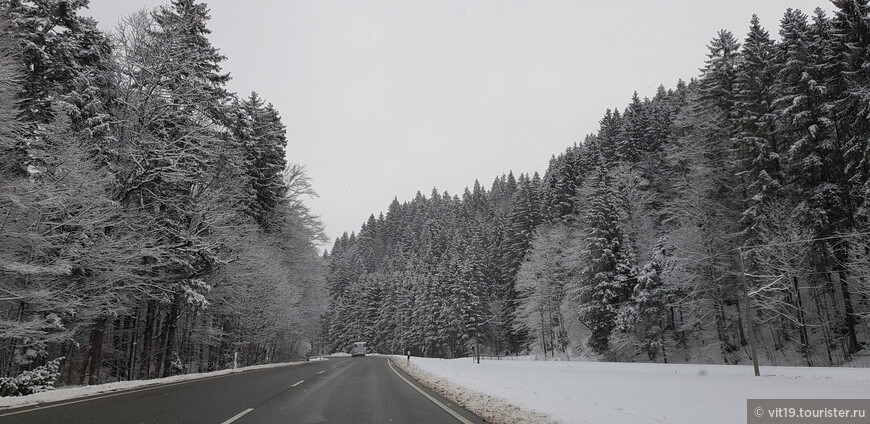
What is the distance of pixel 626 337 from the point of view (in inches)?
1375

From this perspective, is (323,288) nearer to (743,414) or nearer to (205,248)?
(205,248)

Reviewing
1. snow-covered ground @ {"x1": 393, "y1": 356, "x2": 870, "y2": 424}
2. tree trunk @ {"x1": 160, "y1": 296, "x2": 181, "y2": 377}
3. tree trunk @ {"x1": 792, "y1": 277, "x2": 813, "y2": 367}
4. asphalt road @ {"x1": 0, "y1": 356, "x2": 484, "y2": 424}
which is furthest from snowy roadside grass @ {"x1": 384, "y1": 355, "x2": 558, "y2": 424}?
tree trunk @ {"x1": 792, "y1": 277, "x2": 813, "y2": 367}

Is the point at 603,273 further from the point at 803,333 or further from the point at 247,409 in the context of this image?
the point at 247,409

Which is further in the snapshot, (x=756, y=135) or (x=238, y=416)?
(x=756, y=135)

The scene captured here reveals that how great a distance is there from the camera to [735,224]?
30.0 meters

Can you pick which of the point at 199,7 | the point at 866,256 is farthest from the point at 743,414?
the point at 199,7

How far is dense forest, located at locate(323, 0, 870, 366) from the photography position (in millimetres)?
24844

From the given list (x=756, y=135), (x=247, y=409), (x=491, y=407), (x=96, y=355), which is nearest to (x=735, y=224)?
(x=756, y=135)

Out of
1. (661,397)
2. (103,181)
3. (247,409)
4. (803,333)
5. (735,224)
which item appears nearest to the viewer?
(247,409)

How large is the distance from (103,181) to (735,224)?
34.3 meters

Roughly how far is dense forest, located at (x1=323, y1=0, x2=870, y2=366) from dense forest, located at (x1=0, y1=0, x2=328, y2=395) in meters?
25.9

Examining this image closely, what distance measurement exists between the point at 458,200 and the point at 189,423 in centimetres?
11111

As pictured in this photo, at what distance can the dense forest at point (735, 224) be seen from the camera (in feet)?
81.5

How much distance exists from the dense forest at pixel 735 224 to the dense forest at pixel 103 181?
25871 mm
